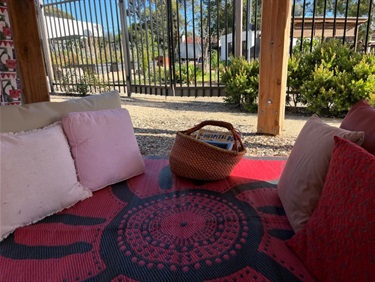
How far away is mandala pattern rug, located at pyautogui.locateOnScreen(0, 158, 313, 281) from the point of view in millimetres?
961

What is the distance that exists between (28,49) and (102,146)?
1.08 meters

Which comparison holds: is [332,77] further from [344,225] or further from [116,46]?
[116,46]

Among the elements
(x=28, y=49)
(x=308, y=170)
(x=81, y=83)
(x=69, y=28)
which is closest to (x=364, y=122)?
(x=308, y=170)

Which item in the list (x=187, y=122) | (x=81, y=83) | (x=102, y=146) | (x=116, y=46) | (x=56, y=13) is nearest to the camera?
(x=102, y=146)

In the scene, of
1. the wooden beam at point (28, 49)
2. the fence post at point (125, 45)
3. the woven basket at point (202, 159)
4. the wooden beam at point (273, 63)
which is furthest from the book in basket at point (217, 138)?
the fence post at point (125, 45)

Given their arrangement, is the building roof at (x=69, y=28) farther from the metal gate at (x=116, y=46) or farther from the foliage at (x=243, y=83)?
the foliage at (x=243, y=83)

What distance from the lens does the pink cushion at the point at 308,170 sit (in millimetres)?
1079

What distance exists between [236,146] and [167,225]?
688 millimetres

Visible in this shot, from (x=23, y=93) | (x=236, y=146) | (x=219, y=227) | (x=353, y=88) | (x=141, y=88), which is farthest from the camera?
(x=141, y=88)

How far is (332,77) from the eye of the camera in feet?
11.8

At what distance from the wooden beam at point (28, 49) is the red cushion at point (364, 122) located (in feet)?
6.59

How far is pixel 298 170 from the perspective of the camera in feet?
4.04

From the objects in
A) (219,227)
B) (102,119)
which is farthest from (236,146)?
(102,119)

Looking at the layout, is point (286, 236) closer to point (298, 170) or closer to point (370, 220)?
point (298, 170)
